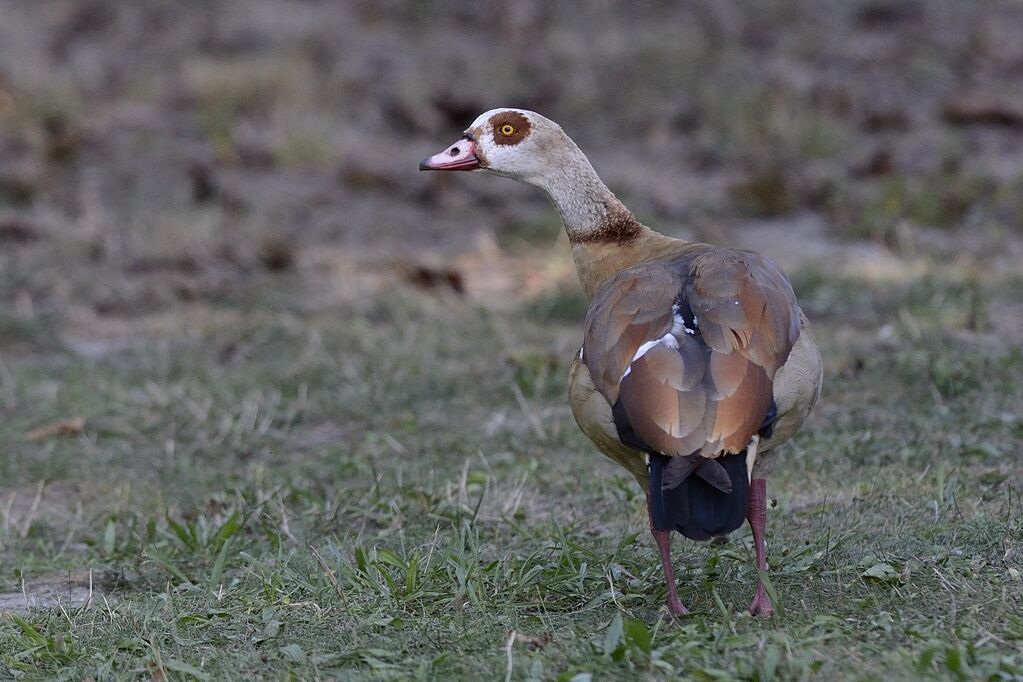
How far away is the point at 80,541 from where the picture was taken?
5.02m

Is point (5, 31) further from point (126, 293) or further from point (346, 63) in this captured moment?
point (126, 293)

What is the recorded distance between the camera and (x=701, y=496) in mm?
3363

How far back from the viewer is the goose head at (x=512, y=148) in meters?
5.00

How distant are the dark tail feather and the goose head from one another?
183 cm

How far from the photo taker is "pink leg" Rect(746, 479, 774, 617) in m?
3.63

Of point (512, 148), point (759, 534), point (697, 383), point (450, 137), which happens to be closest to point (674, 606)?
point (759, 534)

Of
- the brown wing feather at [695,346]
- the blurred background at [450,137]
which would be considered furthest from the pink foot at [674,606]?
the blurred background at [450,137]

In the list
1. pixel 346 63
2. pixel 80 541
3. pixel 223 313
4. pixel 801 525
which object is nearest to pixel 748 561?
pixel 801 525

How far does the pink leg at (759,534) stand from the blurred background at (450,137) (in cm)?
415

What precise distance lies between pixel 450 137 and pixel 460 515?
24.3 feet

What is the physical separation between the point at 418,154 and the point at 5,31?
4468 mm

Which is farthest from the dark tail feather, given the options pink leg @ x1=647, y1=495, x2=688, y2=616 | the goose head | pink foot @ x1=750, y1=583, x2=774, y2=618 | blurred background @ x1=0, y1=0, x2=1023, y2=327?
blurred background @ x1=0, y1=0, x2=1023, y2=327

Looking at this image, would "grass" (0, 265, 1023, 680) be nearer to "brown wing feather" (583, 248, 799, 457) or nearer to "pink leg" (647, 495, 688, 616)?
"pink leg" (647, 495, 688, 616)

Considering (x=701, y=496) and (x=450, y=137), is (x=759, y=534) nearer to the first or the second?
(x=701, y=496)
